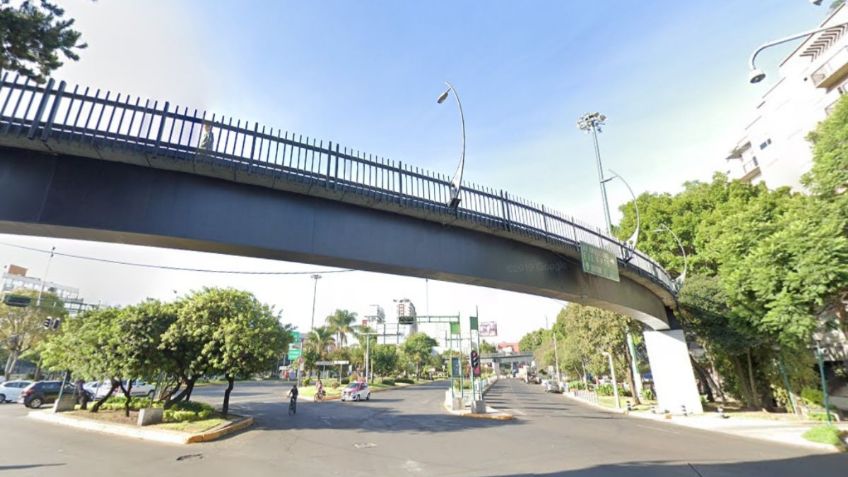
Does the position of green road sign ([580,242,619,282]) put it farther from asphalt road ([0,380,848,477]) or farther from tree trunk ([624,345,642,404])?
tree trunk ([624,345,642,404])

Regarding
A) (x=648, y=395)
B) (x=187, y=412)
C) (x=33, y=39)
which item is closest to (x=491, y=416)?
(x=187, y=412)

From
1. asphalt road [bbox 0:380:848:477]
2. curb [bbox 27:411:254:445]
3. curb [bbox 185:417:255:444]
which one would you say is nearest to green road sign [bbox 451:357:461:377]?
asphalt road [bbox 0:380:848:477]

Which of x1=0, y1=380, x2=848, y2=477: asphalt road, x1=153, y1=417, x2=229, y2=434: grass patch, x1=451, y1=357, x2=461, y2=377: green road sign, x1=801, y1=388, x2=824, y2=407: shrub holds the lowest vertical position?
x1=0, y1=380, x2=848, y2=477: asphalt road

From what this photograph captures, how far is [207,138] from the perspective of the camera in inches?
288

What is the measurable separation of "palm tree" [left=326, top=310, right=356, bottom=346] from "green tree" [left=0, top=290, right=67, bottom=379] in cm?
3099

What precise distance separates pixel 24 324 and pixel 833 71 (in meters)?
77.5

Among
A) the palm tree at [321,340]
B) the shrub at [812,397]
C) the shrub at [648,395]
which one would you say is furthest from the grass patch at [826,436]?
the palm tree at [321,340]

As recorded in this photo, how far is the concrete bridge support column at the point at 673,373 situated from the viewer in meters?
20.0

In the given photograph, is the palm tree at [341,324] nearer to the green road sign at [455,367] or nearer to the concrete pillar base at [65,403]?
the green road sign at [455,367]

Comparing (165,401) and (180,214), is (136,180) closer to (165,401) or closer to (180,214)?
(180,214)

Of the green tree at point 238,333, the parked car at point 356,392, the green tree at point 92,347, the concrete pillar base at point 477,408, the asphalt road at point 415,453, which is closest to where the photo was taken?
the asphalt road at point 415,453

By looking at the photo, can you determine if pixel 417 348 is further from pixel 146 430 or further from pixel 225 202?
pixel 225 202

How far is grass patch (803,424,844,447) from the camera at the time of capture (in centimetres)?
1134

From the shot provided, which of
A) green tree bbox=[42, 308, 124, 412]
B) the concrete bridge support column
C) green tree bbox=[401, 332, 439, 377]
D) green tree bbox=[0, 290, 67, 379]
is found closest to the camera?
green tree bbox=[42, 308, 124, 412]
